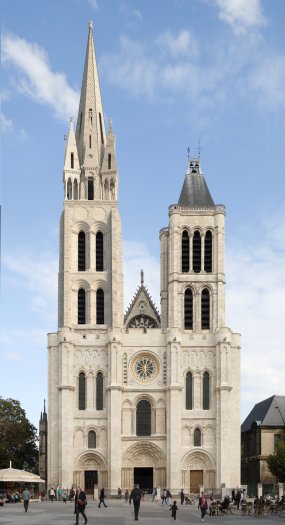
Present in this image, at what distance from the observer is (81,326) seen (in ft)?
273

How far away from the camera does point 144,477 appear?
82.1m

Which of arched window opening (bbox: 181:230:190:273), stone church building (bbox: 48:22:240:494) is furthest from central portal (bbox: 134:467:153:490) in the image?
arched window opening (bbox: 181:230:190:273)

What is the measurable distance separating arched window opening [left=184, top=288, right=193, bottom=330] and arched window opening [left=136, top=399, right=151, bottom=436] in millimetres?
8224

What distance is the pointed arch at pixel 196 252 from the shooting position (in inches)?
3398

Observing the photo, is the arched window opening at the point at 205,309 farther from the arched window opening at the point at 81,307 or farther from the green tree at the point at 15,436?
the green tree at the point at 15,436

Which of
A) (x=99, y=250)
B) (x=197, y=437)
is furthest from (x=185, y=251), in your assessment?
(x=197, y=437)

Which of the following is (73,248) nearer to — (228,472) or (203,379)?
(203,379)

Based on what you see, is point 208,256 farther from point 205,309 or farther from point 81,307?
point 81,307

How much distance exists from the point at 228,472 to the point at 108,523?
41.6 m

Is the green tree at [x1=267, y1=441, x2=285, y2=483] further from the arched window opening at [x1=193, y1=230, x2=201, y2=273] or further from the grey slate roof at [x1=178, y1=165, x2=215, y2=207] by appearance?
the grey slate roof at [x1=178, y1=165, x2=215, y2=207]

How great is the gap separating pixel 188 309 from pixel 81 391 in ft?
41.5

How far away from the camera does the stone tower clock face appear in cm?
8312

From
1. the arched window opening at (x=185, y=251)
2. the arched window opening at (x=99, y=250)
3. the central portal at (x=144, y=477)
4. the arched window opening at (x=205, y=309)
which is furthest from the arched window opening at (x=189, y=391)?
the arched window opening at (x=99, y=250)

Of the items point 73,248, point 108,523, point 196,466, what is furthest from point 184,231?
point 108,523
